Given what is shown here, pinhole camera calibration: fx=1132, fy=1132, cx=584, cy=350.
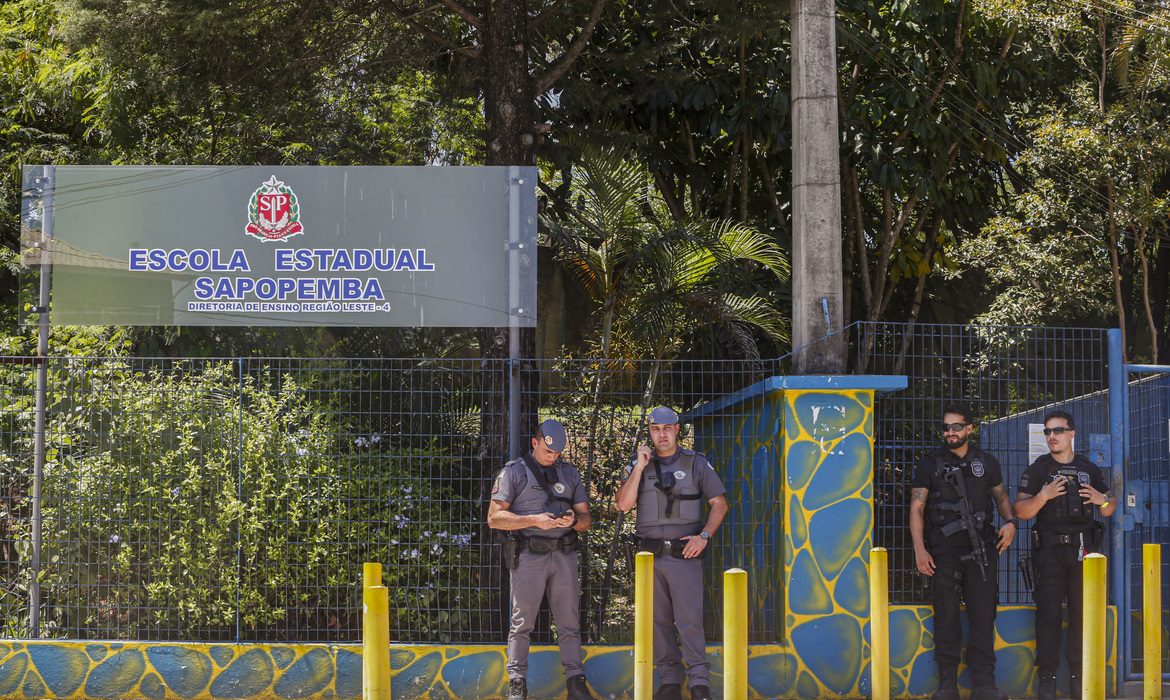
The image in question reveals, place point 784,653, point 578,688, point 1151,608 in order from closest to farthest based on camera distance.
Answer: point 1151,608 < point 578,688 < point 784,653

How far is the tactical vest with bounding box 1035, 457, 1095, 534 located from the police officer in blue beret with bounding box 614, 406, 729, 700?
219 centimetres

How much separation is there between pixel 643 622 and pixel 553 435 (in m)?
1.81

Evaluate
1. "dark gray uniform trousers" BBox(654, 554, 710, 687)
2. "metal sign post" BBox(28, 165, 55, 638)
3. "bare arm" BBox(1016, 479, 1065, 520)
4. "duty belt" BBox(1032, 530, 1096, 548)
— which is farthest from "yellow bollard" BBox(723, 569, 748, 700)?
"metal sign post" BBox(28, 165, 55, 638)

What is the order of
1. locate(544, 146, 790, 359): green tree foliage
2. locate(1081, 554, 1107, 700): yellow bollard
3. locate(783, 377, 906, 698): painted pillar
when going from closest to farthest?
locate(1081, 554, 1107, 700): yellow bollard < locate(783, 377, 906, 698): painted pillar < locate(544, 146, 790, 359): green tree foliage

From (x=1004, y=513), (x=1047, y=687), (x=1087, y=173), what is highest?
(x=1087, y=173)

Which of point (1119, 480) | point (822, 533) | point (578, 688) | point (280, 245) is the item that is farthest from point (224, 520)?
point (1119, 480)

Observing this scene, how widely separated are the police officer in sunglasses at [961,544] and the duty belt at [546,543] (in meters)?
2.31

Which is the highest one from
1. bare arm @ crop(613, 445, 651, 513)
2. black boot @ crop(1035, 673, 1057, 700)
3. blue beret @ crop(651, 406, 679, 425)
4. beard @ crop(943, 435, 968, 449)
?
blue beret @ crop(651, 406, 679, 425)

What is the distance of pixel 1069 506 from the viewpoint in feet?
24.3

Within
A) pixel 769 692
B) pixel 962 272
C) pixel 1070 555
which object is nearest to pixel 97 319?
pixel 769 692

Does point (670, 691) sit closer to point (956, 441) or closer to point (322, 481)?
point (956, 441)

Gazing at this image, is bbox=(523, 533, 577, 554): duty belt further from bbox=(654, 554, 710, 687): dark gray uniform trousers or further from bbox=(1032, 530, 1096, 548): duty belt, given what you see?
bbox=(1032, 530, 1096, 548): duty belt

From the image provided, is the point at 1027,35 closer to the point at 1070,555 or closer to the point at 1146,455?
the point at 1146,455

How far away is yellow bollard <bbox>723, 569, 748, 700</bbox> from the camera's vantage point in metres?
5.37
